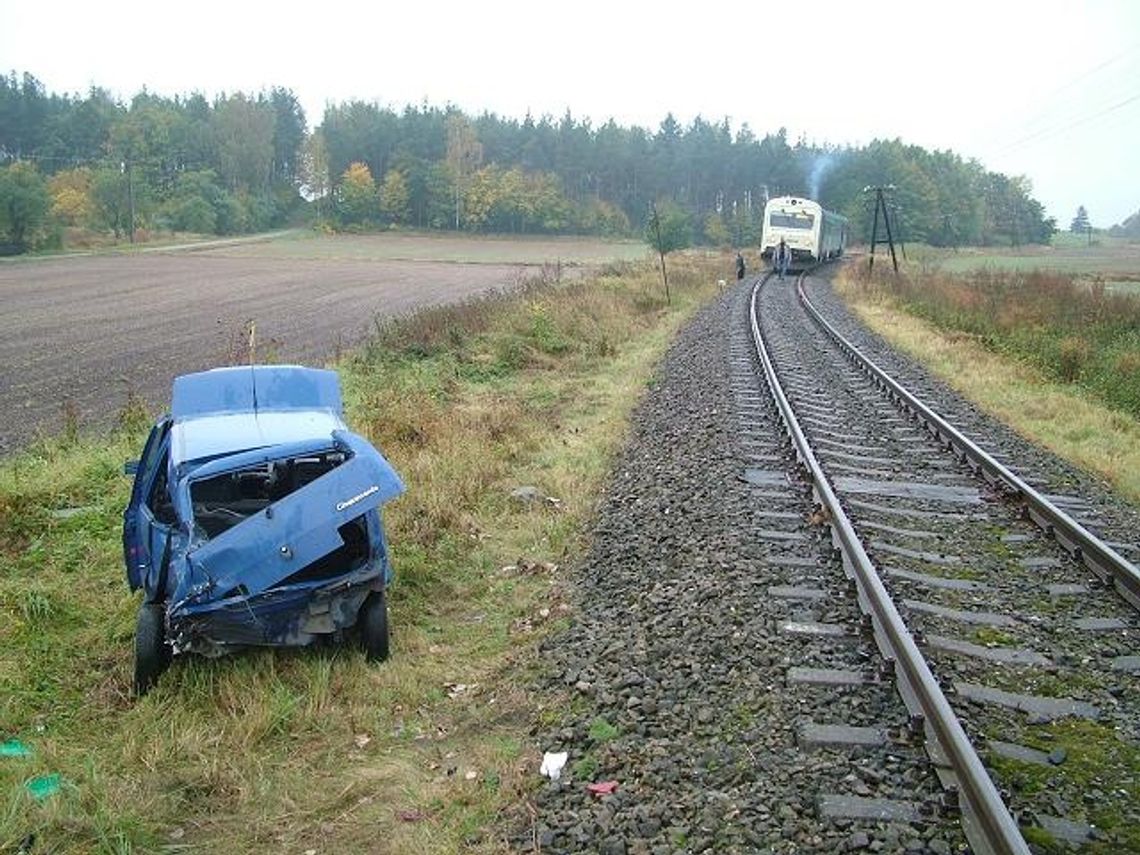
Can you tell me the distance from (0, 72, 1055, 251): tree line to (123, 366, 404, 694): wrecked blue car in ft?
316

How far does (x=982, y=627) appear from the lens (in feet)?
19.8

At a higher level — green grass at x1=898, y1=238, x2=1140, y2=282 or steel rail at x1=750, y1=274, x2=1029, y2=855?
green grass at x1=898, y1=238, x2=1140, y2=282

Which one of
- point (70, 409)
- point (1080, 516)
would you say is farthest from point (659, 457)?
point (70, 409)

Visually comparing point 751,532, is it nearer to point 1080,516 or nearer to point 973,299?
point 1080,516

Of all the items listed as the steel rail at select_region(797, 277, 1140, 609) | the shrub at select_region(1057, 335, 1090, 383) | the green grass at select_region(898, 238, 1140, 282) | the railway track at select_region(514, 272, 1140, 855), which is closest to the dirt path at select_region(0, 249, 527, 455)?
the railway track at select_region(514, 272, 1140, 855)

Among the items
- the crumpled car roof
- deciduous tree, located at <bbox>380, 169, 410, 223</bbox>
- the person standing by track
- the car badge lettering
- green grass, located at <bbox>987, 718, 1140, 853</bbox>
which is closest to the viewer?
green grass, located at <bbox>987, 718, 1140, 853</bbox>

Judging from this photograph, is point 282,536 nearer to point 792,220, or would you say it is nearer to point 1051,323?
point 1051,323

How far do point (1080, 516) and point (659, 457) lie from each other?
4.27 meters

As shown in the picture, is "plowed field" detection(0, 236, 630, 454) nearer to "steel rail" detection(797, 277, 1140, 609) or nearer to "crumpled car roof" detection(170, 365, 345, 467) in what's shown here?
"crumpled car roof" detection(170, 365, 345, 467)

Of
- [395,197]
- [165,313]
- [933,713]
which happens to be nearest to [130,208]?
[395,197]

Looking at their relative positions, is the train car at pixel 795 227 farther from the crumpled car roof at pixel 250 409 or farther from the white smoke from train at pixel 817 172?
the white smoke from train at pixel 817 172

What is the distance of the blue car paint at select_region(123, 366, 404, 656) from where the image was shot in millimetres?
5762

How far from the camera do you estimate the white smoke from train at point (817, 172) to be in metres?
101

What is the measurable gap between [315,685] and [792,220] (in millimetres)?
41323
